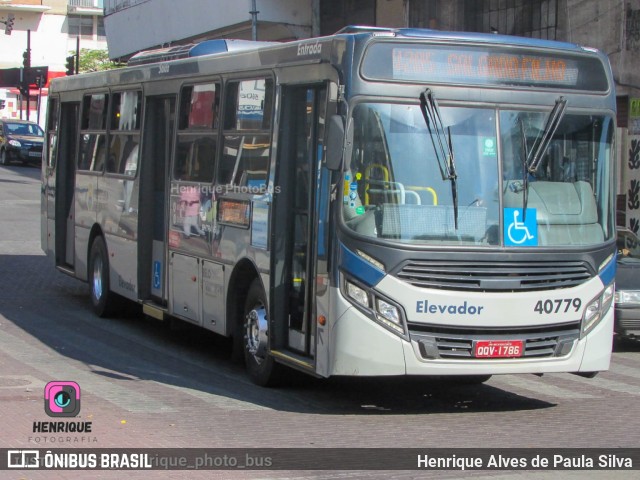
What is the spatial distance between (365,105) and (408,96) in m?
0.36

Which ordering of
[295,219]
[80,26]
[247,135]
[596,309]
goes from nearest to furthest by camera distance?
[596,309]
[295,219]
[247,135]
[80,26]

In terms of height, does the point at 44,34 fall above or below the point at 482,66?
above

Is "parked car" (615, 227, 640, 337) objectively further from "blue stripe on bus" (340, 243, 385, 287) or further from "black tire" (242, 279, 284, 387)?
"blue stripe on bus" (340, 243, 385, 287)

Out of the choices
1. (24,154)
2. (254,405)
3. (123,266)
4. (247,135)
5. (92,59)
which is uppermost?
(92,59)

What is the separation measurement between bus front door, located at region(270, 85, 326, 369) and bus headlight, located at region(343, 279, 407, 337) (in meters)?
0.68

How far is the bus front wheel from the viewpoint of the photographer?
14.9m

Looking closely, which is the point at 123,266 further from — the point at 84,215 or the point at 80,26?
the point at 80,26

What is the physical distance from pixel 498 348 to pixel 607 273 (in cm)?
124

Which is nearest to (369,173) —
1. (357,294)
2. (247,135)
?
(357,294)

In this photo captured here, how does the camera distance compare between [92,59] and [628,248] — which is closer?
[628,248]

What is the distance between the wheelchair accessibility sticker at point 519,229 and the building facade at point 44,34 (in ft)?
243

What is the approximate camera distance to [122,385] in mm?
10500

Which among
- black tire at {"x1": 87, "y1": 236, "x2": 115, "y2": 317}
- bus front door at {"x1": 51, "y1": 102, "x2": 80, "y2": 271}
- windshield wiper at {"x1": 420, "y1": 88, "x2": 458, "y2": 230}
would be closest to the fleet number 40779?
windshield wiper at {"x1": 420, "y1": 88, "x2": 458, "y2": 230}

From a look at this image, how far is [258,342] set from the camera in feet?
34.8
